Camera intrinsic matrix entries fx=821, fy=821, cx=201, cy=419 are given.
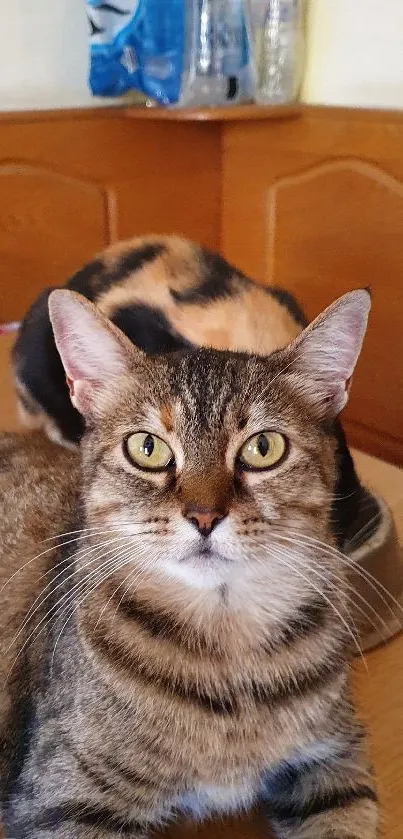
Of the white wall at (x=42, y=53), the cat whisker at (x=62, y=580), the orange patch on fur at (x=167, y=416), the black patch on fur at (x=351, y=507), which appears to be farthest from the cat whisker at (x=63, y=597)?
the white wall at (x=42, y=53)

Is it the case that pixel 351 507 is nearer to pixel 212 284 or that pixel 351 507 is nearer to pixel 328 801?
pixel 328 801

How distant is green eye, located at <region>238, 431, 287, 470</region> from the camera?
0.75 meters

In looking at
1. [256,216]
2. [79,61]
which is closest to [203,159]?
[256,216]

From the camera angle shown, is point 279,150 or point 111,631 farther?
point 279,150

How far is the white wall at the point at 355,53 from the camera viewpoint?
1.73 meters

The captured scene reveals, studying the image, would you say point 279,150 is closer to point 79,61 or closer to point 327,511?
point 79,61

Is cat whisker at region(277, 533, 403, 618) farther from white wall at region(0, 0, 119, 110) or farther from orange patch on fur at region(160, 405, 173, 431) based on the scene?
white wall at region(0, 0, 119, 110)

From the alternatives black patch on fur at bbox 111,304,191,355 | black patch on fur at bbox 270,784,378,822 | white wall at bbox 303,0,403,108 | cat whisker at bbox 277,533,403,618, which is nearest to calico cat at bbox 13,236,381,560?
black patch on fur at bbox 111,304,191,355

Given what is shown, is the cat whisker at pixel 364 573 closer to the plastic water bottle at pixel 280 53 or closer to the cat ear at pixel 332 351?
the cat ear at pixel 332 351

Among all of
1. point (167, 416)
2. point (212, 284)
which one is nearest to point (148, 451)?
point (167, 416)

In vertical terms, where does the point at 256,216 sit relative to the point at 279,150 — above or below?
below

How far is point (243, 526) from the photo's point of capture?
702 millimetres

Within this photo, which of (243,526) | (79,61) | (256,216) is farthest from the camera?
(256,216)

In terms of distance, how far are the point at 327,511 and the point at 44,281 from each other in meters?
1.50
